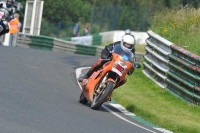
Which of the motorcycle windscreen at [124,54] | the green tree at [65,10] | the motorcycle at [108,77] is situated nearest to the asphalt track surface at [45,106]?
the motorcycle at [108,77]

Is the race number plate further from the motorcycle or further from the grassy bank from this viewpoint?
the grassy bank

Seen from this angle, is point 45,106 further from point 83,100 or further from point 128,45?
point 128,45

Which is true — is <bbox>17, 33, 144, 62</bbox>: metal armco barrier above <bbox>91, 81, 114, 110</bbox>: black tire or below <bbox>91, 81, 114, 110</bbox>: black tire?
below

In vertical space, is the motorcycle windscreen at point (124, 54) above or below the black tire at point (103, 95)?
above

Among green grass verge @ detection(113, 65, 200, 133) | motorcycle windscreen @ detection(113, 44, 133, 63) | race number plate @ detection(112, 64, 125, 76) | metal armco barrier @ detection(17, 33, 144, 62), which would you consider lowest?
metal armco barrier @ detection(17, 33, 144, 62)

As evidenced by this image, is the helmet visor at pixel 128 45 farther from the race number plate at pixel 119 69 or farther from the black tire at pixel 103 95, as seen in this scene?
the black tire at pixel 103 95

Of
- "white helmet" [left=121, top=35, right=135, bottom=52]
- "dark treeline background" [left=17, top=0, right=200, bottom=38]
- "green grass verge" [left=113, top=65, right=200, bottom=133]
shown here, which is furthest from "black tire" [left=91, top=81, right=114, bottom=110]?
"dark treeline background" [left=17, top=0, right=200, bottom=38]

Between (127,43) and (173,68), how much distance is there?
331 cm

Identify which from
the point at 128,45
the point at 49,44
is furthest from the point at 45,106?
the point at 49,44

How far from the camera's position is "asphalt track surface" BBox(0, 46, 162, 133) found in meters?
9.98

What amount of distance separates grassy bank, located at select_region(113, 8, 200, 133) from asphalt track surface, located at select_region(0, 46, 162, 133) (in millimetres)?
640

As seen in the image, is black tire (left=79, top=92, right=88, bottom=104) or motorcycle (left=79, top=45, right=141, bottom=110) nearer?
motorcycle (left=79, top=45, right=141, bottom=110)

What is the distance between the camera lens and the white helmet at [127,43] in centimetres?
1315

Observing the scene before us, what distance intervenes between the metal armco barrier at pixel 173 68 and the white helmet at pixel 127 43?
1.98 m
